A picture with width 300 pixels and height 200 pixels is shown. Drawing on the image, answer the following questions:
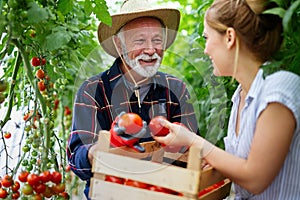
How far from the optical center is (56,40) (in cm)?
144

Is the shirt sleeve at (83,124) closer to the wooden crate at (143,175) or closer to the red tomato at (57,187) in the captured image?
the red tomato at (57,187)

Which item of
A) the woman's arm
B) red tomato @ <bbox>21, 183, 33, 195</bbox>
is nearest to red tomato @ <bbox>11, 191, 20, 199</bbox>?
red tomato @ <bbox>21, 183, 33, 195</bbox>

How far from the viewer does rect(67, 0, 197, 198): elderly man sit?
4.91 feet

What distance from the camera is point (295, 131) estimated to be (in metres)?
1.16

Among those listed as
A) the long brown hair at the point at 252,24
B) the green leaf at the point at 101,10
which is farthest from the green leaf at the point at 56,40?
the long brown hair at the point at 252,24

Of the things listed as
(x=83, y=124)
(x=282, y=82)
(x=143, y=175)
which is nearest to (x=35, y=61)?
(x=83, y=124)

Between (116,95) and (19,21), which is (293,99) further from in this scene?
(19,21)

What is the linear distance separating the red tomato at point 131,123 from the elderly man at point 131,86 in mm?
304

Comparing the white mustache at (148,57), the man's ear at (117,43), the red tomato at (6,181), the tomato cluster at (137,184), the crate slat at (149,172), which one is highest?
the man's ear at (117,43)

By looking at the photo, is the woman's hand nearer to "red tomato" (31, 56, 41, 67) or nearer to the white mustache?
the white mustache

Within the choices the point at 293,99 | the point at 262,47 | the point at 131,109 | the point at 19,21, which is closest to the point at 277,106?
the point at 293,99

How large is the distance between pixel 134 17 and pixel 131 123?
535 millimetres

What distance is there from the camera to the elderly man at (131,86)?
150cm

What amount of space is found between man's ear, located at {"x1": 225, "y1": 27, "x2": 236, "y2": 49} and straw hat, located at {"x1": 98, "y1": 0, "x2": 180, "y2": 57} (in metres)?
0.36
